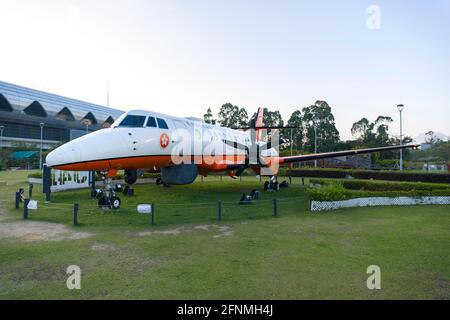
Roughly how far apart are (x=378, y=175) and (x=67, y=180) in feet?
93.7

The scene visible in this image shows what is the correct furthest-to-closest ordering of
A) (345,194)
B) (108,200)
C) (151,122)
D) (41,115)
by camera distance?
(41,115) → (151,122) → (345,194) → (108,200)

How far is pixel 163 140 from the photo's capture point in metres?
15.5

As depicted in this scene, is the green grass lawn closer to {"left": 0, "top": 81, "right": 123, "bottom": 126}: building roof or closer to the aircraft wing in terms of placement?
the aircraft wing

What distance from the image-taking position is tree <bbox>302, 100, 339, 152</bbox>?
88.1 meters

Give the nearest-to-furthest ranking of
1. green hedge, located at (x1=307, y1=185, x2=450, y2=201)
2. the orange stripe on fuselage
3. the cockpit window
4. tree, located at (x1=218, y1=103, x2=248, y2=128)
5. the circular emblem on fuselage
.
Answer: the orange stripe on fuselage → green hedge, located at (x1=307, y1=185, x2=450, y2=201) → the cockpit window → the circular emblem on fuselage → tree, located at (x1=218, y1=103, x2=248, y2=128)

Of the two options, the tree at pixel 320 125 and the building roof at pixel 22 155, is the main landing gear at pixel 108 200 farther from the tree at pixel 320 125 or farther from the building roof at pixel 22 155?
the tree at pixel 320 125

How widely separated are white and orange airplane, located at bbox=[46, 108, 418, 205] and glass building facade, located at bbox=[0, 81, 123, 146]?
65.6 meters

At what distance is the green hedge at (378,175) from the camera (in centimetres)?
2577

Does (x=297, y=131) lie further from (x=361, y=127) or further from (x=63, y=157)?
(x=63, y=157)

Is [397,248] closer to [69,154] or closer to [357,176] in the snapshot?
[69,154]

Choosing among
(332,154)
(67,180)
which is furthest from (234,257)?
(67,180)

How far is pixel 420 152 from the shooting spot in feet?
330

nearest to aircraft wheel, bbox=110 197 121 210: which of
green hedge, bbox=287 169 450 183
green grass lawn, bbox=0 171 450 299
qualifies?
green grass lawn, bbox=0 171 450 299

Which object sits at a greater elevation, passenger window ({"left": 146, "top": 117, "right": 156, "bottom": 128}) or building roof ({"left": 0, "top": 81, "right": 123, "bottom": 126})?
building roof ({"left": 0, "top": 81, "right": 123, "bottom": 126})
